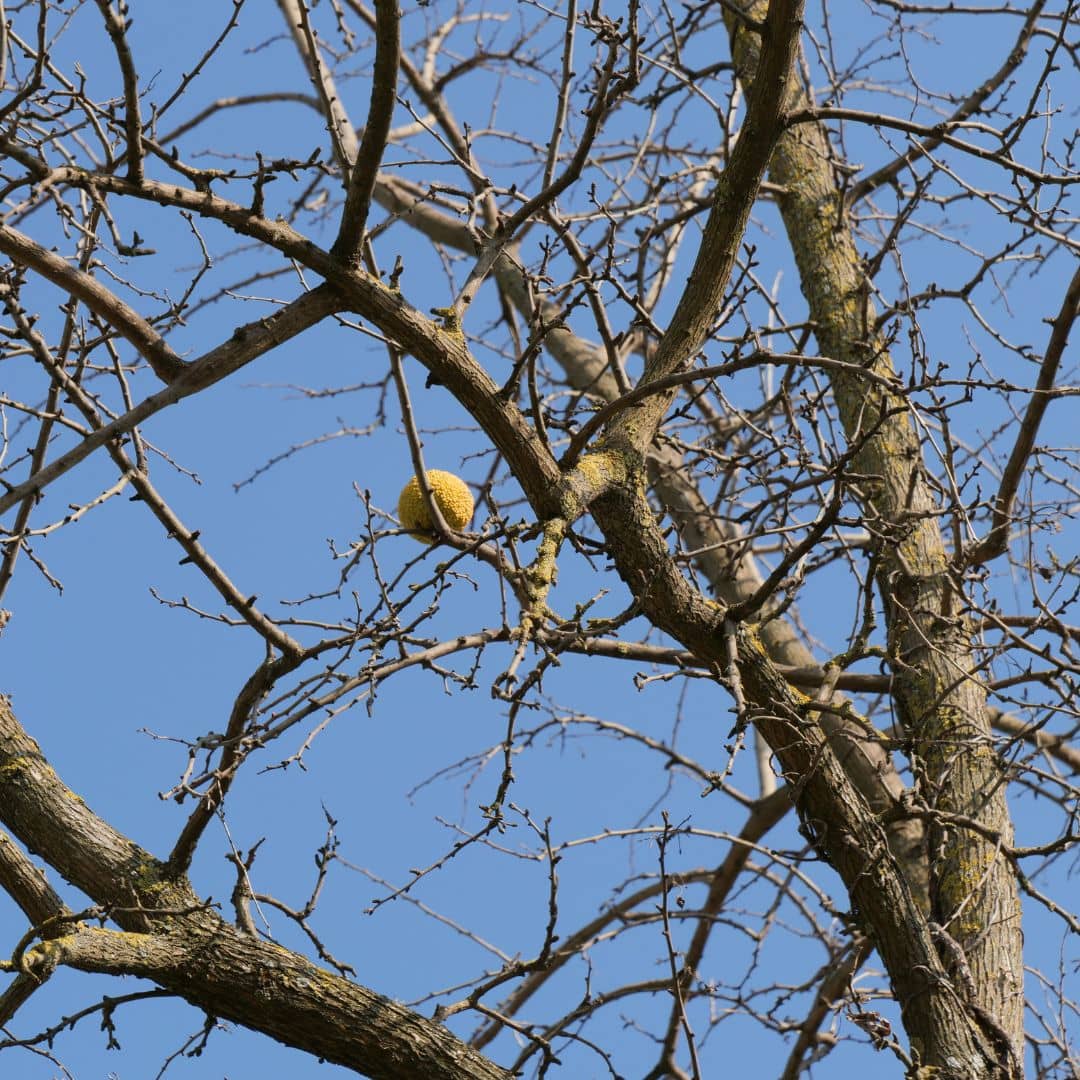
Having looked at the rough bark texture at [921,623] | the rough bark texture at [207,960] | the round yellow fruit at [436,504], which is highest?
the rough bark texture at [921,623]

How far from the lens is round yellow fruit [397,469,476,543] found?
146 inches

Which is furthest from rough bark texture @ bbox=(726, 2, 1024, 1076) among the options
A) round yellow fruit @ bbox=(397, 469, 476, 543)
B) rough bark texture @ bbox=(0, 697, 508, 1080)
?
rough bark texture @ bbox=(0, 697, 508, 1080)

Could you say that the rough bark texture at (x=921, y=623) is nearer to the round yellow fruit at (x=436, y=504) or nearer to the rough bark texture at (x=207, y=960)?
the round yellow fruit at (x=436, y=504)

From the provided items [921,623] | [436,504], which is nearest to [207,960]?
[436,504]

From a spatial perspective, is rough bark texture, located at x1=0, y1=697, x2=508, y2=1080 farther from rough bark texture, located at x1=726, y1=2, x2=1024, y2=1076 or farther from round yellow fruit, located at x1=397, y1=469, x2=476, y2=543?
rough bark texture, located at x1=726, y1=2, x2=1024, y2=1076

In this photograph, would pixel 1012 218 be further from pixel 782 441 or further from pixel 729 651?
pixel 729 651

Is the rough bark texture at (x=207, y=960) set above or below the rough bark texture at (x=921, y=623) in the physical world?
below

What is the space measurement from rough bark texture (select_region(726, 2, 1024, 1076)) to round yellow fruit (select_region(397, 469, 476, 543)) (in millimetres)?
1131

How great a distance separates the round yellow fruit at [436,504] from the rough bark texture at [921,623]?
1131mm

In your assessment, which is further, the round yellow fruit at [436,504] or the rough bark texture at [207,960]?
the round yellow fruit at [436,504]

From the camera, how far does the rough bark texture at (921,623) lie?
12.5 feet

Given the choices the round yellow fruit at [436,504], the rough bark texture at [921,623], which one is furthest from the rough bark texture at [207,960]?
the rough bark texture at [921,623]

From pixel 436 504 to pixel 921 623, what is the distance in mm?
1754

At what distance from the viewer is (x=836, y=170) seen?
5594 mm
